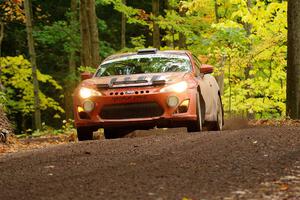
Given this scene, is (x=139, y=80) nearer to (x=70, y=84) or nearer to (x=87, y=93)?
(x=87, y=93)

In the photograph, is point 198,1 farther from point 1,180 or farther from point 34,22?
point 1,180

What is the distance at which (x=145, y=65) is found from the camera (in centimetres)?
1152

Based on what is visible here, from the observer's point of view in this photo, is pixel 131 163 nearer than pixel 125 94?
Yes

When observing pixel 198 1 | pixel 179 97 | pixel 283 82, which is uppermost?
pixel 198 1

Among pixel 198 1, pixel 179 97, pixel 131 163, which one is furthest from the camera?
pixel 198 1

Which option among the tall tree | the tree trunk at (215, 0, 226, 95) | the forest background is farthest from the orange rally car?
the tree trunk at (215, 0, 226, 95)

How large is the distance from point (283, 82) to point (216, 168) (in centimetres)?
1997

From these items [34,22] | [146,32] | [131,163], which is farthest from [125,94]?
[146,32]

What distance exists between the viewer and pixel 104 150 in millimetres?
8070

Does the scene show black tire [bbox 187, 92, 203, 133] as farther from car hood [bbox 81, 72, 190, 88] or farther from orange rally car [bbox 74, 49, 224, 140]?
car hood [bbox 81, 72, 190, 88]

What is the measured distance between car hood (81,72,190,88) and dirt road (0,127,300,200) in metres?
1.81

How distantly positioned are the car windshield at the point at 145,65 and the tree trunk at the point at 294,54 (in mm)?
3063

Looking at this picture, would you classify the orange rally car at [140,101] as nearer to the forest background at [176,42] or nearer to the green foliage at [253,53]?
the forest background at [176,42]

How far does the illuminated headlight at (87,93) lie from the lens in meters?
10.5
